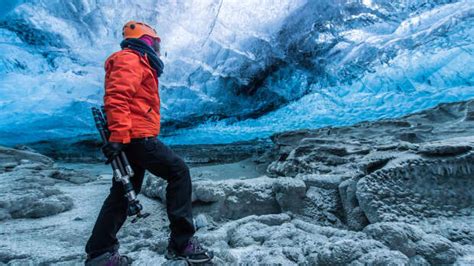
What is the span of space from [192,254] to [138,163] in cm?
79

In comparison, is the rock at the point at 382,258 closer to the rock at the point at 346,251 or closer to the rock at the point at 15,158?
the rock at the point at 346,251

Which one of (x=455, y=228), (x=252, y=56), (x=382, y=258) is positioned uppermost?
(x=252, y=56)

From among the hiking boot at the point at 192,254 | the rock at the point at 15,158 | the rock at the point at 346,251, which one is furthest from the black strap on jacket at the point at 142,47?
the rock at the point at 15,158

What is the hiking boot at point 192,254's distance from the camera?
2072mm

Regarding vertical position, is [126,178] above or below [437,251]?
above

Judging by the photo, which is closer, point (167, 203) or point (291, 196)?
point (167, 203)

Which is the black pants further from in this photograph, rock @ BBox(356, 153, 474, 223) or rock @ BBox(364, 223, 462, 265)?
rock @ BBox(356, 153, 474, 223)

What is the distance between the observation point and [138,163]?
2.17m

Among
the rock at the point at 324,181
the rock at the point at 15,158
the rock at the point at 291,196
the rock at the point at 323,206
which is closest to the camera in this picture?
the rock at the point at 323,206

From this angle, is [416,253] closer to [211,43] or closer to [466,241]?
[466,241]

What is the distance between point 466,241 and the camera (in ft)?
8.48

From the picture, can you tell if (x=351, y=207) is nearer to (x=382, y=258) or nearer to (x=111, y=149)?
(x=382, y=258)

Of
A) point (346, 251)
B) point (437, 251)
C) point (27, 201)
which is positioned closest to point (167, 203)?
point (346, 251)

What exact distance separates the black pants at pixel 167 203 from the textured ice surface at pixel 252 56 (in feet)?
27.8
